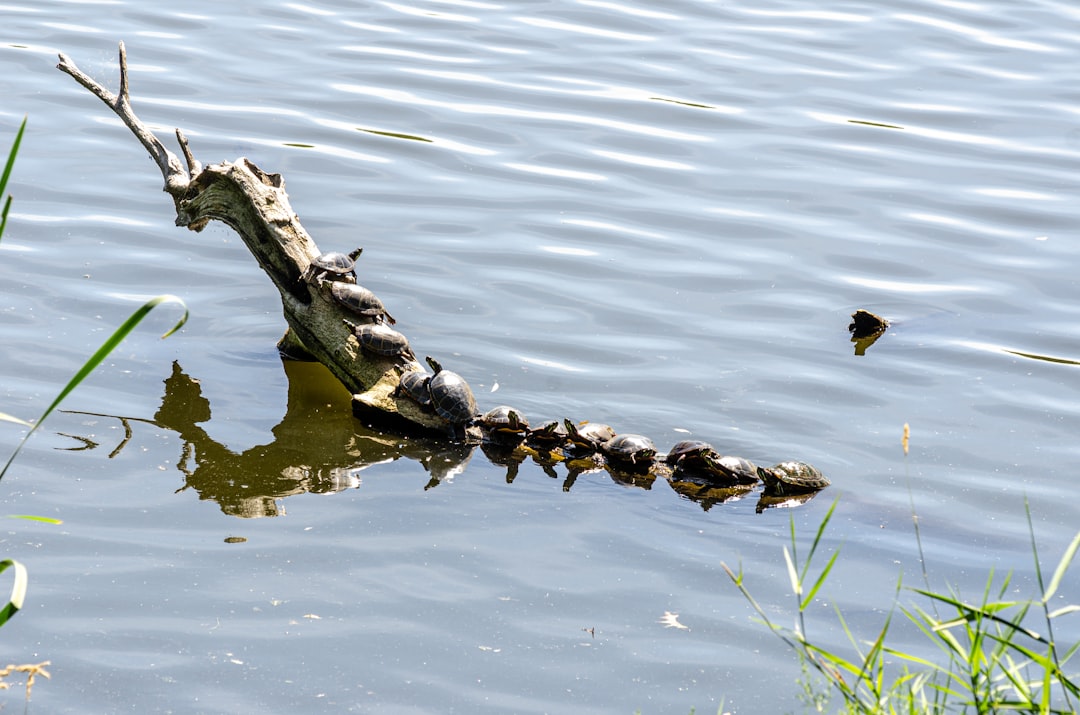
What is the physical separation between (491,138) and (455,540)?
5818mm

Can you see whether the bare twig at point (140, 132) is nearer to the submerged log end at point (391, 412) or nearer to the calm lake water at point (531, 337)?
the calm lake water at point (531, 337)

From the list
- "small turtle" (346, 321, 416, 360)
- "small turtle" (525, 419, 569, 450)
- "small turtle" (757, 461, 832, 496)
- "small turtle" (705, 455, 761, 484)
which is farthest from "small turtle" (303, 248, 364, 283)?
"small turtle" (757, 461, 832, 496)

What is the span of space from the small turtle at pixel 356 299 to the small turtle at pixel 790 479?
2.23m

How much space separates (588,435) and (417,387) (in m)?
0.89

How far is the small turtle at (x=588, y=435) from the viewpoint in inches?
247

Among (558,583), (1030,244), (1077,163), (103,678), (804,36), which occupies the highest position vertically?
(804,36)

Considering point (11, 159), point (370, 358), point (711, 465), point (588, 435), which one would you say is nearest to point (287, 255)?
point (370, 358)

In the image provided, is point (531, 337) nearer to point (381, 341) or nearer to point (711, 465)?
point (381, 341)

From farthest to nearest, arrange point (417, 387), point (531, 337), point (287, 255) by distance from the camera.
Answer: point (531, 337)
point (287, 255)
point (417, 387)

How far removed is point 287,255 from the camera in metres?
6.94

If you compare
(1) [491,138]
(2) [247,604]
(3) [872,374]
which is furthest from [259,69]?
(2) [247,604]

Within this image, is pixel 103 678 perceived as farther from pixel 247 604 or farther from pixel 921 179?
pixel 921 179

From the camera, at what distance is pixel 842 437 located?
6703 millimetres

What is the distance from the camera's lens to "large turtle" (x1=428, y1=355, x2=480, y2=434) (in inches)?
246
